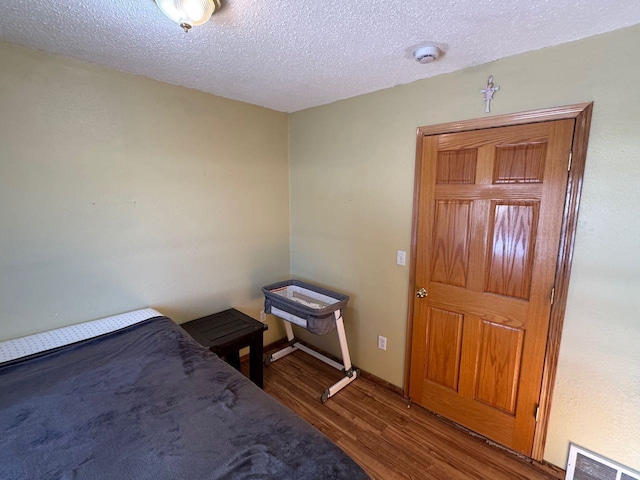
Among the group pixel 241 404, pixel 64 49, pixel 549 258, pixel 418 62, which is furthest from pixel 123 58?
pixel 549 258

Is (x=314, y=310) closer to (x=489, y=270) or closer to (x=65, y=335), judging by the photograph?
(x=489, y=270)

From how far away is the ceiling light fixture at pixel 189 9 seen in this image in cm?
111

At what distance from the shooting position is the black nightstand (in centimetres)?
207

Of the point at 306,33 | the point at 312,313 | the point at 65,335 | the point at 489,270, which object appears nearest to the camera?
the point at 306,33

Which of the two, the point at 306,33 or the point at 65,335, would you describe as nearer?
the point at 306,33

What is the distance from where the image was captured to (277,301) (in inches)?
94.0

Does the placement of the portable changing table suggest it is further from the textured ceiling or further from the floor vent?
the textured ceiling

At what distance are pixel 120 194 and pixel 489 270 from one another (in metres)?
2.49

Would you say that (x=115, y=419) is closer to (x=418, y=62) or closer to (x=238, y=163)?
(x=238, y=163)

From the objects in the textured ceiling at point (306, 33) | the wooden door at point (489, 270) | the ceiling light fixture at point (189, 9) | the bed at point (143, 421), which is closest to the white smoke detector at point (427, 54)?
the textured ceiling at point (306, 33)

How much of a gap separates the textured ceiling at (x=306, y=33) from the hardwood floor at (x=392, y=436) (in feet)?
7.88

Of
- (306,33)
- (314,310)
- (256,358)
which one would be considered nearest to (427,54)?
(306,33)

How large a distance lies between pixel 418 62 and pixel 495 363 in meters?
1.93

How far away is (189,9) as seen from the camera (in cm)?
112
